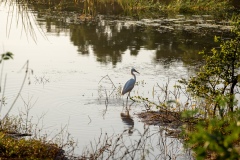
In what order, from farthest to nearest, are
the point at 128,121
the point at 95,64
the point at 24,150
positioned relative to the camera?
the point at 95,64, the point at 128,121, the point at 24,150

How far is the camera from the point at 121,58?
14938mm

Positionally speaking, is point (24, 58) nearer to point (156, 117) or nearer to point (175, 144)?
point (156, 117)

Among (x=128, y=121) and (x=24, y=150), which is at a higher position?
(x=24, y=150)

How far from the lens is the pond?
9328 mm

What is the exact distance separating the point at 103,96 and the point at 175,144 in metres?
3.26

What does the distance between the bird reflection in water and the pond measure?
37 mm

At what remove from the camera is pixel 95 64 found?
1402cm

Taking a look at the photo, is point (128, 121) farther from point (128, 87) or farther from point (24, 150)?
point (24, 150)

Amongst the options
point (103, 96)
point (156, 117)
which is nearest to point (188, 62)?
point (103, 96)

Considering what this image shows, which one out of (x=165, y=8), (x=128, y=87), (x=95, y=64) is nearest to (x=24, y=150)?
(x=128, y=87)

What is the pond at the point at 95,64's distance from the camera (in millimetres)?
9328

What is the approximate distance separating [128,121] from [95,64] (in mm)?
4973

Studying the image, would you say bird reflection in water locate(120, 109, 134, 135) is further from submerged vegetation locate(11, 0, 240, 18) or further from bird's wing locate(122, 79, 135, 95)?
submerged vegetation locate(11, 0, 240, 18)

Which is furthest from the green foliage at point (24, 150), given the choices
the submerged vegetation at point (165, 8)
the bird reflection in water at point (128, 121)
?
the submerged vegetation at point (165, 8)
